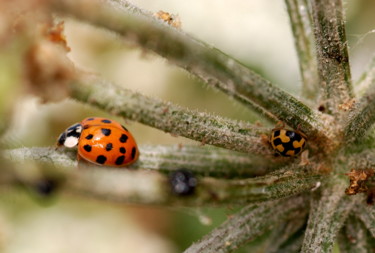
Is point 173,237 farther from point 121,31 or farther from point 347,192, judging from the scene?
point 121,31

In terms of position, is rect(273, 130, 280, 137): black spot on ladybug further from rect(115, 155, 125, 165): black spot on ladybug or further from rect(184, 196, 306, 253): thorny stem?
rect(115, 155, 125, 165): black spot on ladybug

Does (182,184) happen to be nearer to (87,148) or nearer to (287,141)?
(287,141)

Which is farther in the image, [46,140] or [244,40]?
[244,40]

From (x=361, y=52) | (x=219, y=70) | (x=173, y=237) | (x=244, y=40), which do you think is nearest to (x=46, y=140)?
(x=173, y=237)

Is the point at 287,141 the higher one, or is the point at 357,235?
the point at 287,141

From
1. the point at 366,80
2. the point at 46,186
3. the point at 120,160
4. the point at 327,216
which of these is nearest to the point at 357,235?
the point at 327,216

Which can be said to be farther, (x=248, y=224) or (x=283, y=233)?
(x=283, y=233)

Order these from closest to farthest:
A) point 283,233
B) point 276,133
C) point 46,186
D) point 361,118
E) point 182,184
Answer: point 46,186, point 182,184, point 361,118, point 276,133, point 283,233
